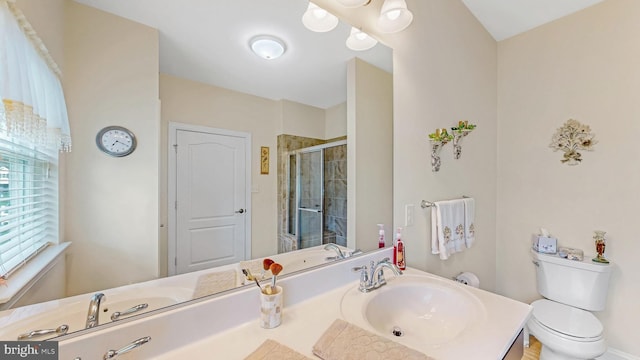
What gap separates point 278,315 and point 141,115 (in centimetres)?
76

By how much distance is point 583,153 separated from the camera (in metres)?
1.85

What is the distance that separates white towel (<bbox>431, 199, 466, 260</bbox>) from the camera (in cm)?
154

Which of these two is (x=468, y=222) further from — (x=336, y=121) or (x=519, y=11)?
(x=519, y=11)

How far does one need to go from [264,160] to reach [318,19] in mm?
704

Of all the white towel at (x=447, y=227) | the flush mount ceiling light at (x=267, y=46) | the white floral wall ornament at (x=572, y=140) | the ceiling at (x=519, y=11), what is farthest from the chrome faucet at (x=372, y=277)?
the ceiling at (x=519, y=11)

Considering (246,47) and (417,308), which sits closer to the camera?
(246,47)

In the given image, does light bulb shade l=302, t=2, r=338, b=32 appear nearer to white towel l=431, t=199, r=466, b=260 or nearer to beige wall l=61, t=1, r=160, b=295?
beige wall l=61, t=1, r=160, b=295

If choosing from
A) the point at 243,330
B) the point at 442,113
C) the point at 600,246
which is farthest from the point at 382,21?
the point at 600,246

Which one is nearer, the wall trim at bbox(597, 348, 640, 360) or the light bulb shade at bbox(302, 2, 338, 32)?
the light bulb shade at bbox(302, 2, 338, 32)

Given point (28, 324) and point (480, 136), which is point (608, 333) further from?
point (28, 324)

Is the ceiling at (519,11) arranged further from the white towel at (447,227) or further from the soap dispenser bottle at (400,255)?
the soap dispenser bottle at (400,255)

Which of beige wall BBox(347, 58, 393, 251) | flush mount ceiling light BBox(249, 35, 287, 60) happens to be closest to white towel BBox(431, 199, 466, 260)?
beige wall BBox(347, 58, 393, 251)

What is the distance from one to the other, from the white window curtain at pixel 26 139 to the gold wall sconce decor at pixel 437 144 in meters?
1.70

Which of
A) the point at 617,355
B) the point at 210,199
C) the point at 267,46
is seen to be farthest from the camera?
the point at 617,355
